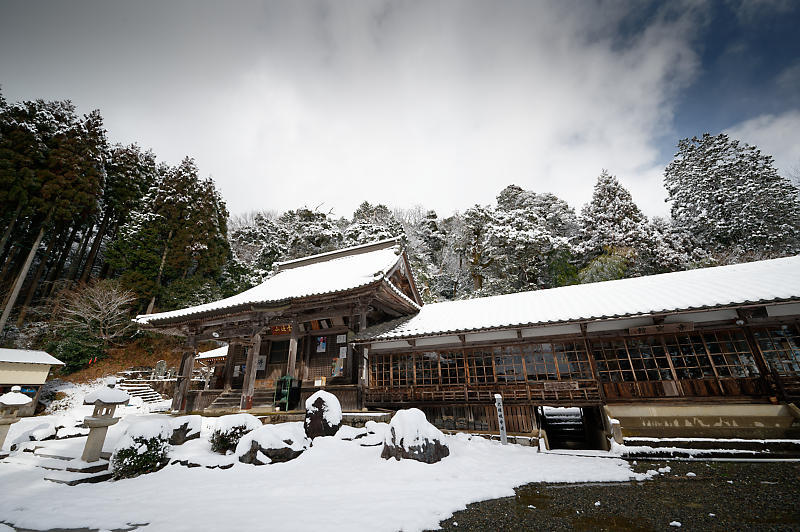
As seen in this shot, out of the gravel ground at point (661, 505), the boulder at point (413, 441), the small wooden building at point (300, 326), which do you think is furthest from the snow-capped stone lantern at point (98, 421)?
the gravel ground at point (661, 505)

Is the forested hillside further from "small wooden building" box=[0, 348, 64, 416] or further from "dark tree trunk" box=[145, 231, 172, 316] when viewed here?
"small wooden building" box=[0, 348, 64, 416]

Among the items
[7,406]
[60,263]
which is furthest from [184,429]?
[60,263]

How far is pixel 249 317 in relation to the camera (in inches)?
536

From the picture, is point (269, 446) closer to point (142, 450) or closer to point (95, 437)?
point (142, 450)

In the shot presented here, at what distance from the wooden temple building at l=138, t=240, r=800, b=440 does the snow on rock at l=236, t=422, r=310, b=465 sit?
4.24 meters

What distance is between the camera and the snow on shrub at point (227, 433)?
816 centimetres

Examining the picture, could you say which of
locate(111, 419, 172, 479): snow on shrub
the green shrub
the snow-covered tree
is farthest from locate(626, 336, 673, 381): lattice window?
the snow-covered tree

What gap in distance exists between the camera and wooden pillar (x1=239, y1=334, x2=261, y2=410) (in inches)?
475

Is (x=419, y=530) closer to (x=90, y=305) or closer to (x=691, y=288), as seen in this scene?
(x=691, y=288)

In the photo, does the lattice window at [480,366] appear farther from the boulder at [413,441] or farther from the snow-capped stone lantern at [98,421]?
the snow-capped stone lantern at [98,421]

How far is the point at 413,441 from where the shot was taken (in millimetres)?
7219

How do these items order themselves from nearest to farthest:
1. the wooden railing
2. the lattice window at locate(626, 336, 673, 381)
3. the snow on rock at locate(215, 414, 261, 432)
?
the snow on rock at locate(215, 414, 261, 432), the lattice window at locate(626, 336, 673, 381), the wooden railing

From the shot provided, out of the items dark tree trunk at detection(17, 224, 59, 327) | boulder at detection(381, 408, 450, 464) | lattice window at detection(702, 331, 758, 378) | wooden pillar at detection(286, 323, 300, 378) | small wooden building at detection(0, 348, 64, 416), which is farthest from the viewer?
dark tree trunk at detection(17, 224, 59, 327)

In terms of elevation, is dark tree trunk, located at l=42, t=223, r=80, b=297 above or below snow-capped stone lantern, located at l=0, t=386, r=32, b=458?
above
